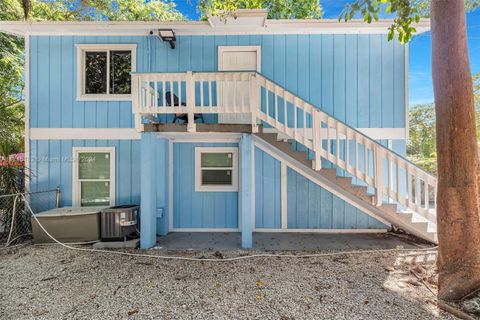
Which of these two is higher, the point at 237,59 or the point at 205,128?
the point at 237,59

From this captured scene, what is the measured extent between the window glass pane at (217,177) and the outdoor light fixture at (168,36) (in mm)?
3157

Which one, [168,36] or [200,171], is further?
[200,171]

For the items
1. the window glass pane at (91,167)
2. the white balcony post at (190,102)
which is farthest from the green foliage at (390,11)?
the window glass pane at (91,167)

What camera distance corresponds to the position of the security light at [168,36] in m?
5.43

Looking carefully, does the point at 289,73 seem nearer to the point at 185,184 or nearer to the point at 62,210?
the point at 185,184

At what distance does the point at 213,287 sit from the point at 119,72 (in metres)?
5.41

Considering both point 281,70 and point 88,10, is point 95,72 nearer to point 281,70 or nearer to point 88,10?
point 88,10

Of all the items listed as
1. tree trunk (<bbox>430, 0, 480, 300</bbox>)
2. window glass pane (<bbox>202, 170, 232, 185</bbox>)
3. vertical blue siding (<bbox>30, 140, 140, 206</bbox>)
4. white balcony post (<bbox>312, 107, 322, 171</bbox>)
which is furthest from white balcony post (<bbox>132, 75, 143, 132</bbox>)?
tree trunk (<bbox>430, 0, 480, 300</bbox>)

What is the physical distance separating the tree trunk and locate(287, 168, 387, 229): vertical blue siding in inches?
113

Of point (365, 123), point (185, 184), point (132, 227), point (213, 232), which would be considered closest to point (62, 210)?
point (132, 227)

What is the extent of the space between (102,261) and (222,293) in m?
2.35

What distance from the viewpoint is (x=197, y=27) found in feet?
18.6

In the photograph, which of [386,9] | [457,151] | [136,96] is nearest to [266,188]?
[136,96]

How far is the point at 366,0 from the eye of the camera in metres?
3.46
